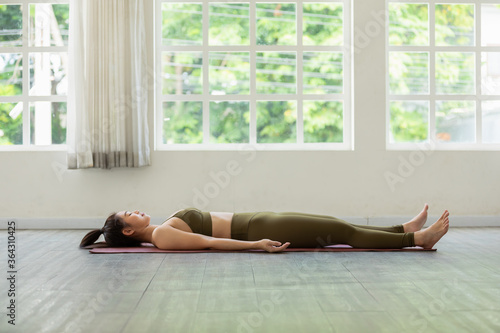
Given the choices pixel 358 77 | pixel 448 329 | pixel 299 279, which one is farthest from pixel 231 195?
pixel 448 329

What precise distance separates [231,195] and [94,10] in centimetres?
203

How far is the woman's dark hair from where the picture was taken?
353cm

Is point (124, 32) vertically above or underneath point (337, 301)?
above

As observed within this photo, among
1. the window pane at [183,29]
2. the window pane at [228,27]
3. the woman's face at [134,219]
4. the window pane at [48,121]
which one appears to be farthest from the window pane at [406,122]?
the window pane at [48,121]

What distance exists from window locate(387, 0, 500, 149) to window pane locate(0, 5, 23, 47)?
3439mm

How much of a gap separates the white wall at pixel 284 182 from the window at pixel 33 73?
0.27 metres

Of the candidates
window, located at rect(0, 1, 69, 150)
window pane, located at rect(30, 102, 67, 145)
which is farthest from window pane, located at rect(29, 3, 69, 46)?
window pane, located at rect(30, 102, 67, 145)

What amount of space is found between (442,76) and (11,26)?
159 inches

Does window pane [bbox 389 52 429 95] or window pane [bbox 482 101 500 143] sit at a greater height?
window pane [bbox 389 52 429 95]

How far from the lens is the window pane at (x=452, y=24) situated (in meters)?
5.26

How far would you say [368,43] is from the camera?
5090 mm

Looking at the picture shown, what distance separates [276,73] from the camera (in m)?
5.19

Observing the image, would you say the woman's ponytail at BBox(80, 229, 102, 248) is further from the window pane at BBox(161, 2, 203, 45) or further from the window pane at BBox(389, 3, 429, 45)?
the window pane at BBox(389, 3, 429, 45)

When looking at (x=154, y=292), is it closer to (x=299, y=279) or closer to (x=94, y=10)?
(x=299, y=279)
